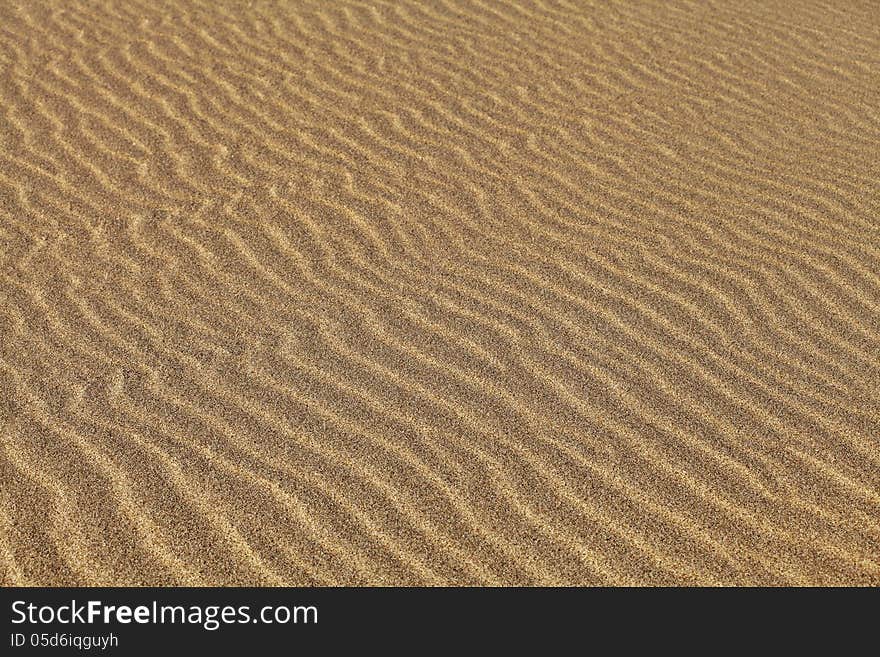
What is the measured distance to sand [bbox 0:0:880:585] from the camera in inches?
141

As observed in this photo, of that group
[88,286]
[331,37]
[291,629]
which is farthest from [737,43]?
[291,629]

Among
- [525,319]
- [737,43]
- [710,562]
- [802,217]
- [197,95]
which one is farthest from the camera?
[737,43]

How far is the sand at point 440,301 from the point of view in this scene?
3.59m

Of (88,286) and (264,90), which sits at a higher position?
(264,90)

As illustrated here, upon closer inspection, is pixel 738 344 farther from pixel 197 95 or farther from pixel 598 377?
pixel 197 95

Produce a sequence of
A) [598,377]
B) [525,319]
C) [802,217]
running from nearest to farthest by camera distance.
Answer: [598,377] < [525,319] < [802,217]

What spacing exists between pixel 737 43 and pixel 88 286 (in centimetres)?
475

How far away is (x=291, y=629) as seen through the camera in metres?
3.22

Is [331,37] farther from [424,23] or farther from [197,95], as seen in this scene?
[197,95]

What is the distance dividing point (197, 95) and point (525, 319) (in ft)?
10.3

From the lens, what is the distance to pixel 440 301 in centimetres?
489

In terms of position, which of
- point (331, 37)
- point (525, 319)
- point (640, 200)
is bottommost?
point (525, 319)

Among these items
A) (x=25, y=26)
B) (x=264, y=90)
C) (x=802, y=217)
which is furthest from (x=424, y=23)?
(x=802, y=217)

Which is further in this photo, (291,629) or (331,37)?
(331,37)
